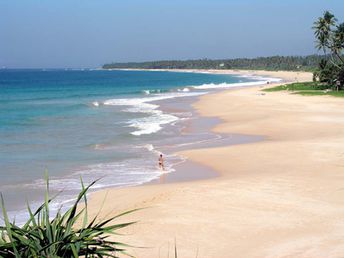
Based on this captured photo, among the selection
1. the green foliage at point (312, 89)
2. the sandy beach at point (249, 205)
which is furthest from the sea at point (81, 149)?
the green foliage at point (312, 89)

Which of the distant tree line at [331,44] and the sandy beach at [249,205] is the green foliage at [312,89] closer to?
the distant tree line at [331,44]

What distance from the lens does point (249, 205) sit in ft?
46.9

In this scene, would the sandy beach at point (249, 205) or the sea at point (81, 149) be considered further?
the sea at point (81, 149)

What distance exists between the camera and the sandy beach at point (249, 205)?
11.3m

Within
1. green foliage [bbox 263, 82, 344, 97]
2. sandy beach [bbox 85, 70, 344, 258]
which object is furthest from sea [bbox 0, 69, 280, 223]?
green foliage [bbox 263, 82, 344, 97]

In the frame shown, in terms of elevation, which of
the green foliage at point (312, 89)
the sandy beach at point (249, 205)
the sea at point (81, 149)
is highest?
the green foliage at point (312, 89)

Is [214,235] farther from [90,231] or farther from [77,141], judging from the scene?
[77,141]

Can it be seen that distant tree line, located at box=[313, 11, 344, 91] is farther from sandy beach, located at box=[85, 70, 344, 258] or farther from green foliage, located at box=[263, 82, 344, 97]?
sandy beach, located at box=[85, 70, 344, 258]

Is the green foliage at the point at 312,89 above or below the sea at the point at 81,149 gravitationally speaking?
above

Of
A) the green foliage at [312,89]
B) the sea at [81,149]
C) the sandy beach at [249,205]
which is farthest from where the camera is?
the green foliage at [312,89]

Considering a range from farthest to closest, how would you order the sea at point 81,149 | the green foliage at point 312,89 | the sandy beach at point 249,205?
the green foliage at point 312,89 < the sea at point 81,149 < the sandy beach at point 249,205

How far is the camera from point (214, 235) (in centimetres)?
1196

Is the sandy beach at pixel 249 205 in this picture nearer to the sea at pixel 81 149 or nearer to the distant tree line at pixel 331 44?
the sea at pixel 81 149

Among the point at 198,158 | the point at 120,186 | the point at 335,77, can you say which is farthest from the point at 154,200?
the point at 335,77
